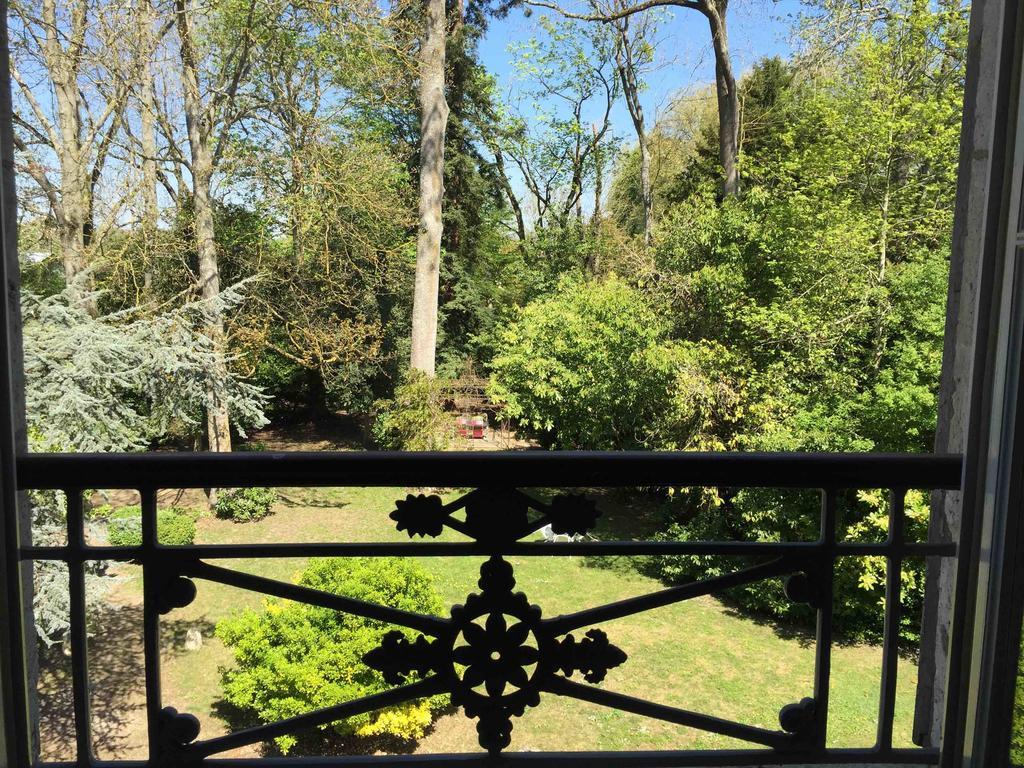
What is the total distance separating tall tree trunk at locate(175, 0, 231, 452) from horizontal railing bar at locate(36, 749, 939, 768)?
22.6ft

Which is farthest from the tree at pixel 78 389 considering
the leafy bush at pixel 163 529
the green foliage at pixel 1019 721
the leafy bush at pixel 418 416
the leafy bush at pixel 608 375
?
the green foliage at pixel 1019 721

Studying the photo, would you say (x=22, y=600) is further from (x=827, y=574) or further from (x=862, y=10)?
(x=862, y=10)

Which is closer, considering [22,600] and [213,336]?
[22,600]

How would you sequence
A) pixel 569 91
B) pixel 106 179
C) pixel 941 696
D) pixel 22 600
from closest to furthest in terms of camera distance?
pixel 22 600 < pixel 941 696 < pixel 106 179 < pixel 569 91

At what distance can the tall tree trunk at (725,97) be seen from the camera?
25.1 feet

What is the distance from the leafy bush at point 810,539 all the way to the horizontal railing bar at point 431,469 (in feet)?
18.4

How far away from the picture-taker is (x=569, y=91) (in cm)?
941

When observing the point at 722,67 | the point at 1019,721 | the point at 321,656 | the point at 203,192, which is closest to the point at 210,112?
the point at 203,192

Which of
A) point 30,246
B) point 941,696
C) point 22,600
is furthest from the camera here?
point 30,246

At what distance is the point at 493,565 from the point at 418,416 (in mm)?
8112

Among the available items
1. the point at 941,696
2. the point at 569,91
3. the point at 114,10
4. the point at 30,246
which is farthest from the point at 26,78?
the point at 941,696

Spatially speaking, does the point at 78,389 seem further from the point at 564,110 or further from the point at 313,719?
the point at 564,110

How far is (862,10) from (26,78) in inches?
298

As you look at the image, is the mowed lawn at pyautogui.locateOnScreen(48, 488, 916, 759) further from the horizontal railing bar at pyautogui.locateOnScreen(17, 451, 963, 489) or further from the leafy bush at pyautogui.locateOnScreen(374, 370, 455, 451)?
the horizontal railing bar at pyautogui.locateOnScreen(17, 451, 963, 489)
